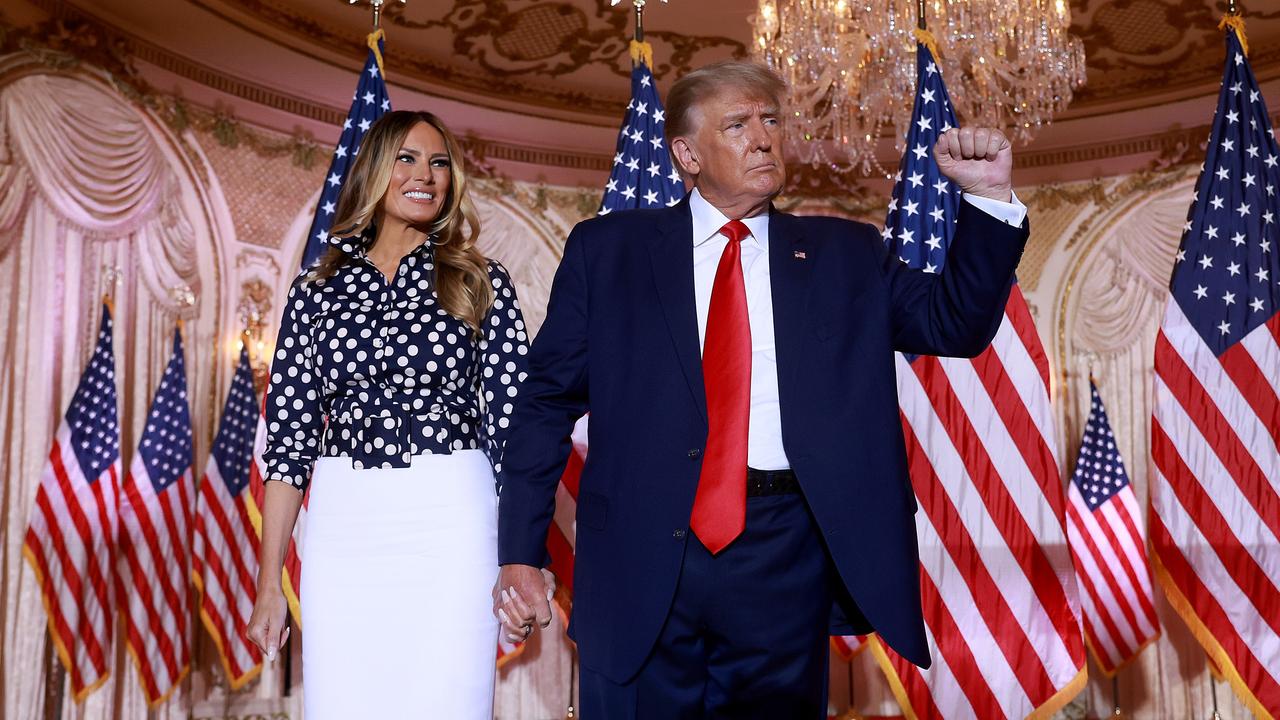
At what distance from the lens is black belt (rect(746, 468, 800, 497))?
1813 mm

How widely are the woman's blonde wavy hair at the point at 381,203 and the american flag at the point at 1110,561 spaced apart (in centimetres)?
544

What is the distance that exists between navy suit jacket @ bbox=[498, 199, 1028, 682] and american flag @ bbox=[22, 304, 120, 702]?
417 centimetres

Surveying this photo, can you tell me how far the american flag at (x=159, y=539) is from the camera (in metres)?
5.67

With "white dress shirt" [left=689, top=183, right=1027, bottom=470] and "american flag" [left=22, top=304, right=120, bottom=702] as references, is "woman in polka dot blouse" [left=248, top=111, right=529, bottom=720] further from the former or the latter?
"american flag" [left=22, top=304, right=120, bottom=702]

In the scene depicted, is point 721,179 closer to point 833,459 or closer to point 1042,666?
point 833,459

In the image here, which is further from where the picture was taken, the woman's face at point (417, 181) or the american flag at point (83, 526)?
the american flag at point (83, 526)

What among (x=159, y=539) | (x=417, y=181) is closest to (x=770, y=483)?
(x=417, y=181)

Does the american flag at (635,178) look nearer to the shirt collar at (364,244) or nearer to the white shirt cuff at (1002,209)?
the shirt collar at (364,244)

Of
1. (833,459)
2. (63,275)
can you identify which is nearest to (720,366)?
(833,459)

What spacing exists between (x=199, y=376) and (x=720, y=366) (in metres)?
5.29

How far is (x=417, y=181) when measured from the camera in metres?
2.65

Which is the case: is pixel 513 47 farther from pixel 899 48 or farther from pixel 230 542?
pixel 230 542

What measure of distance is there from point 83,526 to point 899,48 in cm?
464

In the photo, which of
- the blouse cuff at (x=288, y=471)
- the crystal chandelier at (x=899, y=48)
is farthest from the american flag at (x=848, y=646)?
the blouse cuff at (x=288, y=471)
